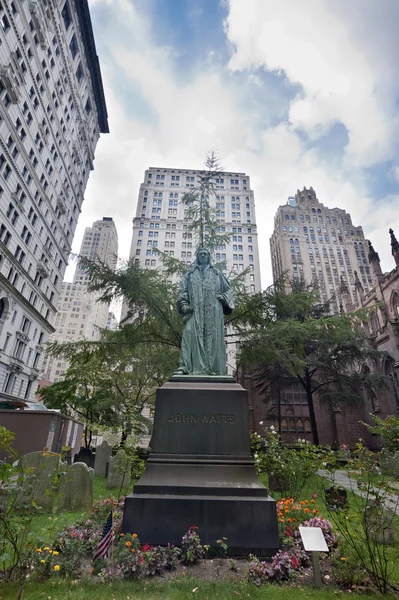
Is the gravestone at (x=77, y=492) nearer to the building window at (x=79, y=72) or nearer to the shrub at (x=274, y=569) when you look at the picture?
the shrub at (x=274, y=569)

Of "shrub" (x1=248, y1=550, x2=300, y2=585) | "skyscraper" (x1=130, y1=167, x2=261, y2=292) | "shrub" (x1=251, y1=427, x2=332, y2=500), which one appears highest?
"skyscraper" (x1=130, y1=167, x2=261, y2=292)

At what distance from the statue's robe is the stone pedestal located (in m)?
0.61

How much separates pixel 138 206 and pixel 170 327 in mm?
75092

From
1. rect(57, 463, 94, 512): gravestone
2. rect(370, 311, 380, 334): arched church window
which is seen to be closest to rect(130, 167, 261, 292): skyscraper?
rect(370, 311, 380, 334): arched church window

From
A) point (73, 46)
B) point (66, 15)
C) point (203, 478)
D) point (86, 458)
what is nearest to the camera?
point (203, 478)

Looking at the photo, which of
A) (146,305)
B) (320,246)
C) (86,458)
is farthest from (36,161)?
(320,246)

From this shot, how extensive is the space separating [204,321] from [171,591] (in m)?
5.00

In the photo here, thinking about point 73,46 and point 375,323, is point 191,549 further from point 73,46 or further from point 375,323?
point 73,46

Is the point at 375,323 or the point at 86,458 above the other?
the point at 375,323

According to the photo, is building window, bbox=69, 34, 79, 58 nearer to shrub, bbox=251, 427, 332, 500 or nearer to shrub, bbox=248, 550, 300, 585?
shrub, bbox=251, 427, 332, 500

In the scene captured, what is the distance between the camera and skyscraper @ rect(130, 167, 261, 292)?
73875 millimetres

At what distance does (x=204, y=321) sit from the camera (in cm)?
786

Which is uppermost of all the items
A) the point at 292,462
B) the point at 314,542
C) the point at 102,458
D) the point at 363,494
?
the point at 102,458

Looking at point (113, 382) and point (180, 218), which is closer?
point (113, 382)
